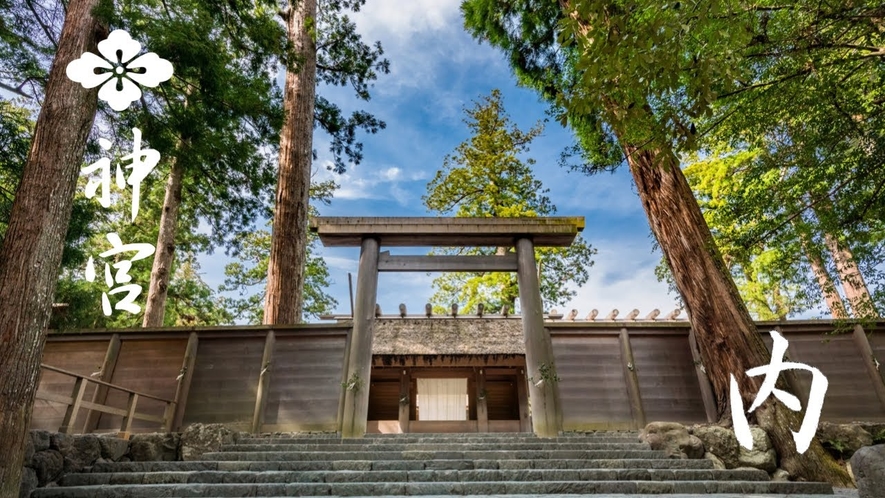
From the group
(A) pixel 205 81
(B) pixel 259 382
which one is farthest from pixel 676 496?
(A) pixel 205 81

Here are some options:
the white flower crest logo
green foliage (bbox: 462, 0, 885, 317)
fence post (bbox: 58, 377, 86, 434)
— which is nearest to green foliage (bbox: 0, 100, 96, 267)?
the white flower crest logo

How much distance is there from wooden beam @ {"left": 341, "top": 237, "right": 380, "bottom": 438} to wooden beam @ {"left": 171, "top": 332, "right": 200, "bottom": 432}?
2.63 metres

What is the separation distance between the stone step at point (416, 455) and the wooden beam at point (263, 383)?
60.4 inches

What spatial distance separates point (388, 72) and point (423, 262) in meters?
6.11

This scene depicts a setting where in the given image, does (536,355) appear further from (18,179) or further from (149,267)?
(149,267)

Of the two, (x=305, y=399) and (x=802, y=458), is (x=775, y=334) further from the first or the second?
(x=305, y=399)

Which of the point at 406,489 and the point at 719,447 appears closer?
the point at 406,489

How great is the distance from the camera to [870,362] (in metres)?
6.34

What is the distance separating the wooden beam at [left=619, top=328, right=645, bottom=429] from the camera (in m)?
6.34

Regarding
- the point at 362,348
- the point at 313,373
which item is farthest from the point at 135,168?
the point at 362,348

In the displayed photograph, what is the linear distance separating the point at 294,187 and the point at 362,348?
3.97m

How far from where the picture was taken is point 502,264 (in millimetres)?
6371

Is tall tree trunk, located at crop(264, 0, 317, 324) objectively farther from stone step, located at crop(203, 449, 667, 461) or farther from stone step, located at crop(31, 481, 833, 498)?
stone step, located at crop(31, 481, 833, 498)

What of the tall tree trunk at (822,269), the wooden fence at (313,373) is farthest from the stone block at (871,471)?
the wooden fence at (313,373)
